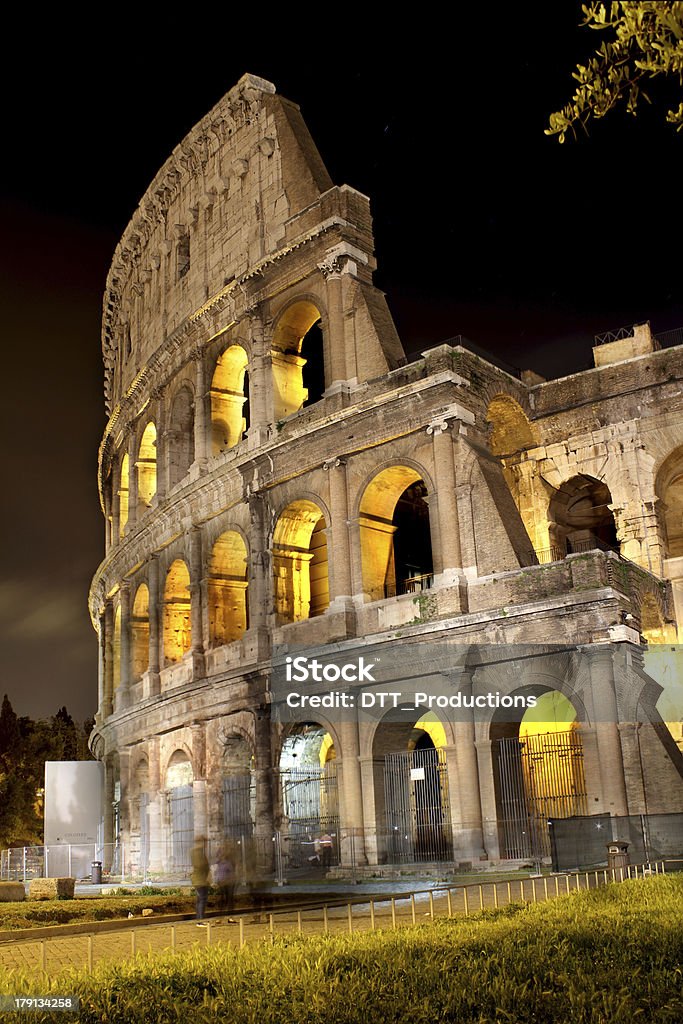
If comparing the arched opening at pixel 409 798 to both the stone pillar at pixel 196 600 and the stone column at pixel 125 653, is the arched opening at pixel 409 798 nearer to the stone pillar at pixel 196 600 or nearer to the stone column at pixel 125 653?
the stone pillar at pixel 196 600

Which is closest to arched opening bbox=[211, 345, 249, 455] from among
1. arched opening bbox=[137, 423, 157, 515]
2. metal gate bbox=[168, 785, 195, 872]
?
arched opening bbox=[137, 423, 157, 515]

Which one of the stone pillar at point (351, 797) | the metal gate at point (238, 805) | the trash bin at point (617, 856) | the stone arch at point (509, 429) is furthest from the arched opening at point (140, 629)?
the trash bin at point (617, 856)

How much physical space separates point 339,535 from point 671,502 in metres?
7.12

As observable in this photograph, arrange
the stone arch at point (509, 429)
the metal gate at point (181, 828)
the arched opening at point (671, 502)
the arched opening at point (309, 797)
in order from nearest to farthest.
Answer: the arched opening at point (309, 797)
the arched opening at point (671, 502)
the stone arch at point (509, 429)
the metal gate at point (181, 828)

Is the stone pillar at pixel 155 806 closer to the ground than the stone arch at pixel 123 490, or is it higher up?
closer to the ground

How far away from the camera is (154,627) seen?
2638 centimetres

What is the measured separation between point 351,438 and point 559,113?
14511mm

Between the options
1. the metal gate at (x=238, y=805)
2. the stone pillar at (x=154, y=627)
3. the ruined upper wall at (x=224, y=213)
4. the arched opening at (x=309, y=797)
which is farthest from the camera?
the stone pillar at (x=154, y=627)

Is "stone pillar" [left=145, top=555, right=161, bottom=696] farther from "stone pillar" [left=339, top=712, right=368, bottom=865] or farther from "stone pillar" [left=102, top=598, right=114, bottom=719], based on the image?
"stone pillar" [left=339, top=712, right=368, bottom=865]

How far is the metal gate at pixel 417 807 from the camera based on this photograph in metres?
18.5

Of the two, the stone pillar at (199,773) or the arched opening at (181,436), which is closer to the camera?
the stone pillar at (199,773)

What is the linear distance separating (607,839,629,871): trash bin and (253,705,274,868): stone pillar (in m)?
9.40

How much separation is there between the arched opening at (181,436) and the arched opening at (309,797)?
792cm

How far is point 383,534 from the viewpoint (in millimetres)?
21078
